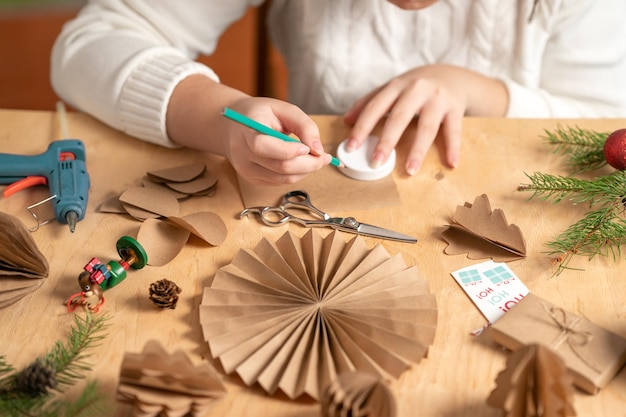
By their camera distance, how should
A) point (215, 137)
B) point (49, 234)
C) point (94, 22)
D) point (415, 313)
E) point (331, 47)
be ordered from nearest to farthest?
point (415, 313), point (49, 234), point (215, 137), point (94, 22), point (331, 47)

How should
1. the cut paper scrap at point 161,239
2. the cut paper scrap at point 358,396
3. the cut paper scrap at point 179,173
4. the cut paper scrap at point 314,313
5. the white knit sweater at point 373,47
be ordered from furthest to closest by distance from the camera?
the white knit sweater at point 373,47 → the cut paper scrap at point 179,173 → the cut paper scrap at point 161,239 → the cut paper scrap at point 314,313 → the cut paper scrap at point 358,396

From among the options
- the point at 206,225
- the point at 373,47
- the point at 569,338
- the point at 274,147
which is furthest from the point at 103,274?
the point at 373,47

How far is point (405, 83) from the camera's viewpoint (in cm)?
102

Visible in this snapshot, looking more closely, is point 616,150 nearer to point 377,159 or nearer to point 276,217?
point 377,159

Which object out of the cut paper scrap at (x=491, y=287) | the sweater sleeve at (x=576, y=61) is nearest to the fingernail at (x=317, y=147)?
the cut paper scrap at (x=491, y=287)

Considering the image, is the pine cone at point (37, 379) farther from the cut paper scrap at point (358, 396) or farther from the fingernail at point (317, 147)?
the fingernail at point (317, 147)

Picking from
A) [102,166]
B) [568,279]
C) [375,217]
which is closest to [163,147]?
[102,166]

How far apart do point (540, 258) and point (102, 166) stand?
57cm

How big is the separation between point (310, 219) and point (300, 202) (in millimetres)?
30

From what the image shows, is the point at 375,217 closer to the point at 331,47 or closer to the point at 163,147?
the point at 163,147

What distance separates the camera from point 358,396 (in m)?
0.54

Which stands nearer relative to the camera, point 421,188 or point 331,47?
point 421,188

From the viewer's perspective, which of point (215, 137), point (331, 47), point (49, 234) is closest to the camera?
point (49, 234)

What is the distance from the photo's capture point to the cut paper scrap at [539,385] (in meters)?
0.55
